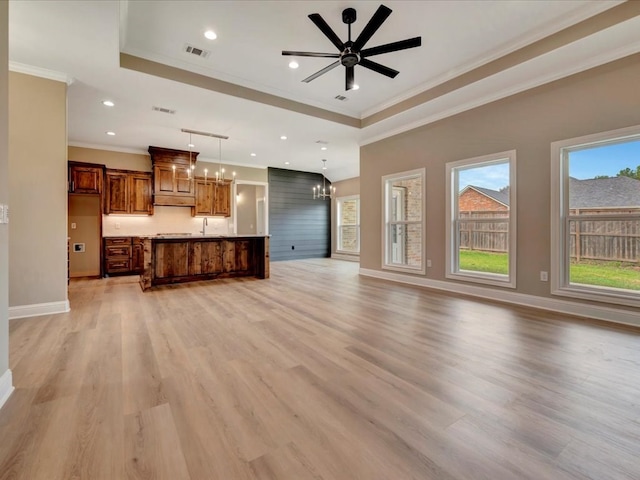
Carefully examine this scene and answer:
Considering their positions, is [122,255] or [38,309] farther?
[122,255]

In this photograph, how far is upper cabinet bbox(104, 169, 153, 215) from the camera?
6.94 metres

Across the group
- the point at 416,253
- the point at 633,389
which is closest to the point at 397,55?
the point at 416,253

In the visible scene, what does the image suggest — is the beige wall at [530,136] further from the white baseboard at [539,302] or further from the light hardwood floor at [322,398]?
the light hardwood floor at [322,398]

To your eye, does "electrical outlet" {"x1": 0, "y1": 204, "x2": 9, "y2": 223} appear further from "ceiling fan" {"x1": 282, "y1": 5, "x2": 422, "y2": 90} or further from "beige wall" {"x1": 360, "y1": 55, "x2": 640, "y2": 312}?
"beige wall" {"x1": 360, "y1": 55, "x2": 640, "y2": 312}

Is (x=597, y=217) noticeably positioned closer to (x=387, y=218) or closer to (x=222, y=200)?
(x=387, y=218)

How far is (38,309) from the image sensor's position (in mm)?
3660

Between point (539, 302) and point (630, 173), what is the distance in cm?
181

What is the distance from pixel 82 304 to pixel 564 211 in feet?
21.8

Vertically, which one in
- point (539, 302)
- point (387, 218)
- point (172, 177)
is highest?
point (172, 177)

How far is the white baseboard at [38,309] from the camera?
3533 millimetres

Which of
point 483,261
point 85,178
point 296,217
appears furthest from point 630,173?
point 85,178

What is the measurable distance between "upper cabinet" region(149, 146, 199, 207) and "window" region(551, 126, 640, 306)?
285 inches

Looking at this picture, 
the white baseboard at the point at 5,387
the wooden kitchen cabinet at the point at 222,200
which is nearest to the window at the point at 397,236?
the wooden kitchen cabinet at the point at 222,200

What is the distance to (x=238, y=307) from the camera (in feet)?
13.1
